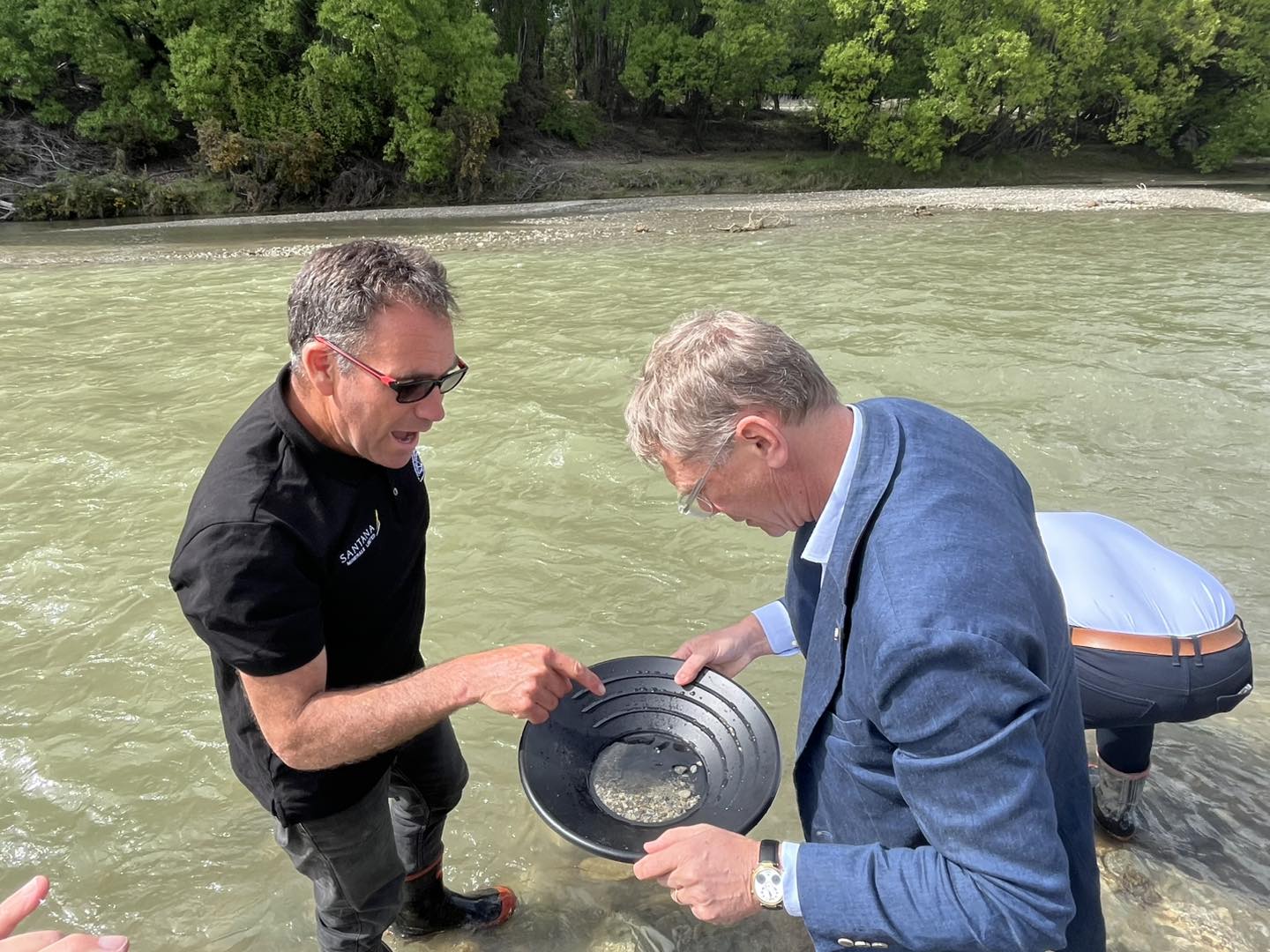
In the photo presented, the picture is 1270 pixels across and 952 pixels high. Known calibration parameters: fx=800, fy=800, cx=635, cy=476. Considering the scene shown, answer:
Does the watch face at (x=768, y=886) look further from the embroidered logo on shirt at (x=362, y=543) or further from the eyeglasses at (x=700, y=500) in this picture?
the embroidered logo on shirt at (x=362, y=543)

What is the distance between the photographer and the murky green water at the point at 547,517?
3070 millimetres

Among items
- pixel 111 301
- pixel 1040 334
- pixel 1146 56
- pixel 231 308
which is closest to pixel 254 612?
pixel 1040 334

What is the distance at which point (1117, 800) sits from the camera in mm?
2992

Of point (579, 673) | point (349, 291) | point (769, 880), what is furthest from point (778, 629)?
point (349, 291)

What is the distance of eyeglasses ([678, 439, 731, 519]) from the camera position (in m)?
1.69

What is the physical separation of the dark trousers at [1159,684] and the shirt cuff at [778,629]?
2.89 ft

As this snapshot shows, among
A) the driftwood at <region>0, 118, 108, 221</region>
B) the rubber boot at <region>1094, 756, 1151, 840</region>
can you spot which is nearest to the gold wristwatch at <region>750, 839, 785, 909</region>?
the rubber boot at <region>1094, 756, 1151, 840</region>

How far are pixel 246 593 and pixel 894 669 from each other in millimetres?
1338

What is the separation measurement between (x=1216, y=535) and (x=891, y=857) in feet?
16.6

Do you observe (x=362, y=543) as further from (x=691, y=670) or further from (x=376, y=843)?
(x=691, y=670)

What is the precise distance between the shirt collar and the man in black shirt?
0.76 metres

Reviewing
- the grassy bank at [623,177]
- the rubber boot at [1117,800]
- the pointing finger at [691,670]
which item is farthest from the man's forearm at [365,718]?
the grassy bank at [623,177]

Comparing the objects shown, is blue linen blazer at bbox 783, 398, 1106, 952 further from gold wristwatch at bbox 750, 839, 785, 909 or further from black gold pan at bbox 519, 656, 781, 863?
black gold pan at bbox 519, 656, 781, 863

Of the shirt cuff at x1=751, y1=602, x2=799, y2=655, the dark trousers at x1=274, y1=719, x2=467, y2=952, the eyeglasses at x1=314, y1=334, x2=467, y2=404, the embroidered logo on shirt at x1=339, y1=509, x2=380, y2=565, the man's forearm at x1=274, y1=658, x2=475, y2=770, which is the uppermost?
the eyeglasses at x1=314, y1=334, x2=467, y2=404
